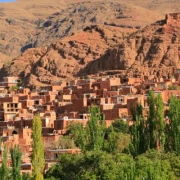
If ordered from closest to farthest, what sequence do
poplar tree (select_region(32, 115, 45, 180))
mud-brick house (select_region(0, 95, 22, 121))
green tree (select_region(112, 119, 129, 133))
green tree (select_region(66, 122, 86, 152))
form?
poplar tree (select_region(32, 115, 45, 180)) → green tree (select_region(66, 122, 86, 152)) → green tree (select_region(112, 119, 129, 133)) → mud-brick house (select_region(0, 95, 22, 121))

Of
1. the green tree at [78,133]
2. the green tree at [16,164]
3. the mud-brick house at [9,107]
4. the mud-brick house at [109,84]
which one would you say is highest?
the mud-brick house at [109,84]

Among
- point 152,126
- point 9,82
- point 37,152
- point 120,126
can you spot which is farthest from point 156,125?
point 9,82

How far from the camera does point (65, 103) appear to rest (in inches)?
2803

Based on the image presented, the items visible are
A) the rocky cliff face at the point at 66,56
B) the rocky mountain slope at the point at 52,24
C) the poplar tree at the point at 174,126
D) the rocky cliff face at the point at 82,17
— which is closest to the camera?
the poplar tree at the point at 174,126

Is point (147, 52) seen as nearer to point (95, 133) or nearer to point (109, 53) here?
point (109, 53)

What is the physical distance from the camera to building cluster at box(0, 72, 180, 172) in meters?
59.6

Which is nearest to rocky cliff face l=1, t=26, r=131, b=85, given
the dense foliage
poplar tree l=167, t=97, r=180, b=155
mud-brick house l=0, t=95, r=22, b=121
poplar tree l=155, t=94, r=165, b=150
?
mud-brick house l=0, t=95, r=22, b=121

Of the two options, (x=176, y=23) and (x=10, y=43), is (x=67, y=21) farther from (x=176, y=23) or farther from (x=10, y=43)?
(x=176, y=23)

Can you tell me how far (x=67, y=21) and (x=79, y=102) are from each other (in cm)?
9343

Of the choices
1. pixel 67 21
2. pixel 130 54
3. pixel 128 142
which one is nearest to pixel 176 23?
pixel 130 54

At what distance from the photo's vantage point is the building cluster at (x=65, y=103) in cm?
5962

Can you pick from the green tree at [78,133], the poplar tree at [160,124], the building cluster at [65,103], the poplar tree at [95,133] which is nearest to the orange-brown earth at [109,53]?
the building cluster at [65,103]

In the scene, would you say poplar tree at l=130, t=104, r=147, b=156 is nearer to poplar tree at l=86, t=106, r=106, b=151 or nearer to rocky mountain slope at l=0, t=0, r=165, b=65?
poplar tree at l=86, t=106, r=106, b=151

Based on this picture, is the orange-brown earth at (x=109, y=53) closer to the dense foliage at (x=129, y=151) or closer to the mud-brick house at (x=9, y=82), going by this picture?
the mud-brick house at (x=9, y=82)
